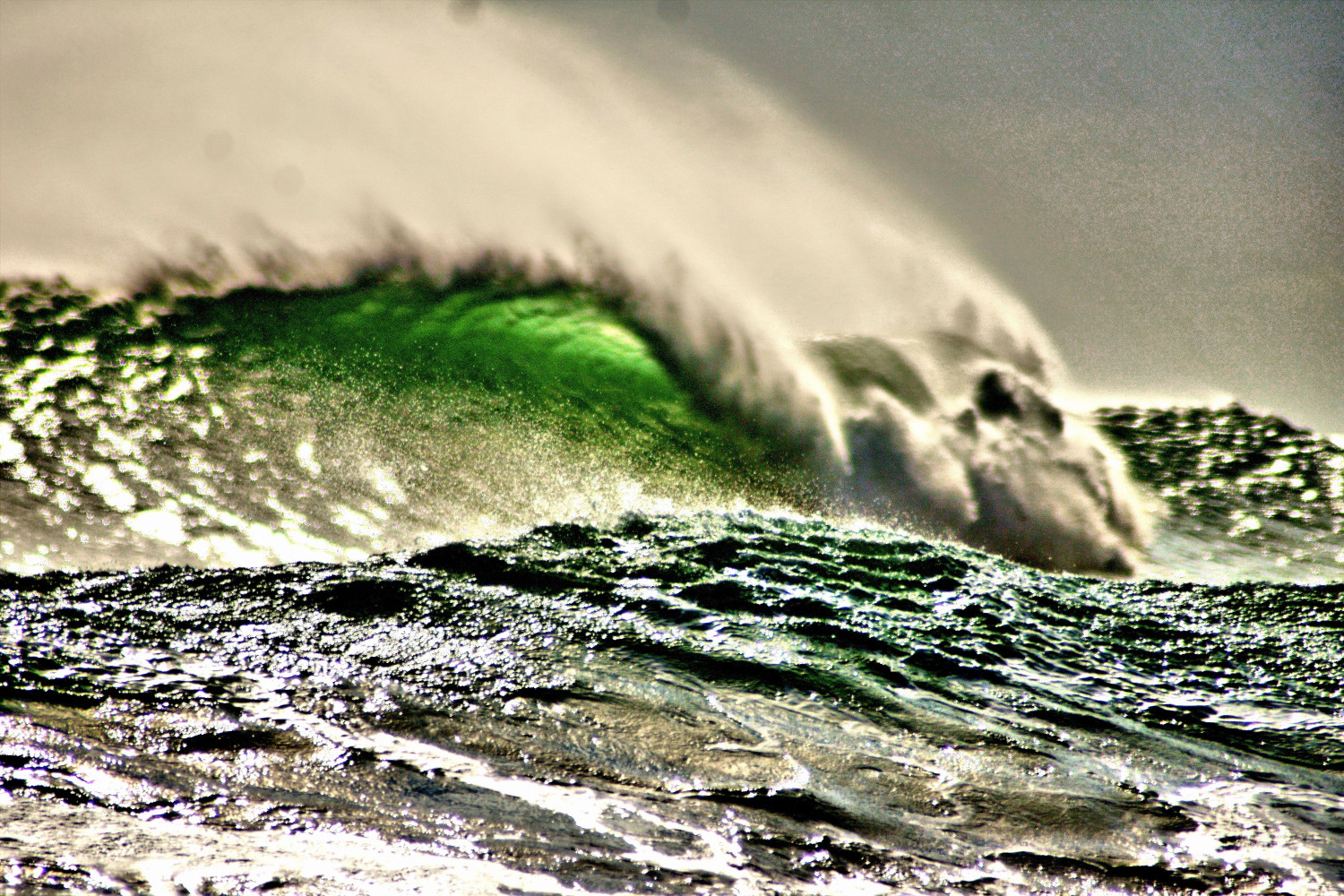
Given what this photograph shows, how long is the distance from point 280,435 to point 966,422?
225 cm

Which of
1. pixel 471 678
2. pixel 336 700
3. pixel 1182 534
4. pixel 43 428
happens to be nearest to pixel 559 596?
pixel 471 678

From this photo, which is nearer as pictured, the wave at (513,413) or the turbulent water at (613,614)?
the turbulent water at (613,614)

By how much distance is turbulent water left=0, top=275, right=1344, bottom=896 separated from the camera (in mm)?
1346

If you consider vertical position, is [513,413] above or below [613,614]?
above

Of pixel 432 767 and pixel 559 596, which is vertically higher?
pixel 559 596

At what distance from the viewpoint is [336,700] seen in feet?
5.50

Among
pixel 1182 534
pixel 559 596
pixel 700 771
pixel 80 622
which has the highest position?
pixel 1182 534

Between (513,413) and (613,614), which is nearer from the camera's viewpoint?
(613,614)

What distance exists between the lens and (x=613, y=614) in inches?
83.4

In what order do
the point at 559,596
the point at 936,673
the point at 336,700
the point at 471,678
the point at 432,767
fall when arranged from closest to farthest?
the point at 432,767 → the point at 336,700 → the point at 471,678 → the point at 936,673 → the point at 559,596

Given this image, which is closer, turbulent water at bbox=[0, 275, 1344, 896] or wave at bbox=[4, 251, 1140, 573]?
turbulent water at bbox=[0, 275, 1344, 896]

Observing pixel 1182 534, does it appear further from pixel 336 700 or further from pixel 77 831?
pixel 77 831

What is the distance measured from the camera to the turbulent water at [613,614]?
1.35 m

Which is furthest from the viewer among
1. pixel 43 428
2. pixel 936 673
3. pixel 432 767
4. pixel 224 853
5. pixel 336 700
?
pixel 43 428
